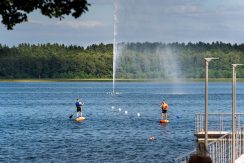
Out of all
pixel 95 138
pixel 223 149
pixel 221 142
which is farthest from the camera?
pixel 95 138

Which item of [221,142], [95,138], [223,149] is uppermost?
[221,142]

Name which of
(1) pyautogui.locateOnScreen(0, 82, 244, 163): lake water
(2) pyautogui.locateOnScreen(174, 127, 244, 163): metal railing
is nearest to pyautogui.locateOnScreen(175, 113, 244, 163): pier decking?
(2) pyautogui.locateOnScreen(174, 127, 244, 163): metal railing

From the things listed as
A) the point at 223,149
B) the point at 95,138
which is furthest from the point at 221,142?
the point at 95,138

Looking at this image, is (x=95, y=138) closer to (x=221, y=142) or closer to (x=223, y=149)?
(x=223, y=149)

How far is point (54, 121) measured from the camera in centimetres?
8219

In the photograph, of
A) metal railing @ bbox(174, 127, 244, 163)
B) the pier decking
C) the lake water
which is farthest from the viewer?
the lake water

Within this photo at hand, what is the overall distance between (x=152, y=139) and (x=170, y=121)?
22736 mm

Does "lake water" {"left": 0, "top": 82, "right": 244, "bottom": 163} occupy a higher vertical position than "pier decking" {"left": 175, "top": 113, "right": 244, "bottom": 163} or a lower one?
lower

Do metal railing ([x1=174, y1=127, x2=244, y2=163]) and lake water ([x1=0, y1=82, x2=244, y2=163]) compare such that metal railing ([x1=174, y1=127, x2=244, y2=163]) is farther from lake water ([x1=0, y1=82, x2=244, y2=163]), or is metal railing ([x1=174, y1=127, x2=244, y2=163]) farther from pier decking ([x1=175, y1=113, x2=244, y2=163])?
lake water ([x1=0, y1=82, x2=244, y2=163])

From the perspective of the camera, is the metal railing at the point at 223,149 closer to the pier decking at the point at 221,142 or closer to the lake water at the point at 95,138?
the pier decking at the point at 221,142

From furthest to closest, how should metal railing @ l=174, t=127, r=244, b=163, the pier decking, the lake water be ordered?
1. the lake water
2. the pier decking
3. metal railing @ l=174, t=127, r=244, b=163

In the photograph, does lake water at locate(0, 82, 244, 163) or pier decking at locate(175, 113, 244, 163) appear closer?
pier decking at locate(175, 113, 244, 163)

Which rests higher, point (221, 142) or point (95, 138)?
point (221, 142)

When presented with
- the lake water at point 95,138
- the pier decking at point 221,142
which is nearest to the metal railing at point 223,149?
the pier decking at point 221,142
